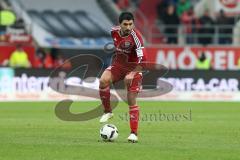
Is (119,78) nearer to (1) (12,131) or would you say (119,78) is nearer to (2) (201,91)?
(1) (12,131)

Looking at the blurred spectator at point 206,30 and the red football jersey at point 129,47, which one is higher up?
the blurred spectator at point 206,30

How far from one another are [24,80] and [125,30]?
50.8 feet

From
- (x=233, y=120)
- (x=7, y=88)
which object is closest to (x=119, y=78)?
(x=233, y=120)

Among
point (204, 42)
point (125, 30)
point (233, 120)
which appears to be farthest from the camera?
point (204, 42)

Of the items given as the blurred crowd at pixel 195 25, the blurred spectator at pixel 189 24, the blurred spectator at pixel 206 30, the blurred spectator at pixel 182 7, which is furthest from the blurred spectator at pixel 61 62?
the blurred spectator at pixel 182 7

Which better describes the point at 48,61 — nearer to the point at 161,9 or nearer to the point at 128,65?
the point at 161,9

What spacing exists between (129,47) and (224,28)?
2301 centimetres

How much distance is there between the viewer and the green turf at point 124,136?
13.3 meters

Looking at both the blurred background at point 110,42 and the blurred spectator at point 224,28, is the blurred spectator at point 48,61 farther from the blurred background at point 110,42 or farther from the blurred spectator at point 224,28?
the blurred spectator at point 224,28

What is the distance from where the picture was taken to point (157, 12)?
4150cm

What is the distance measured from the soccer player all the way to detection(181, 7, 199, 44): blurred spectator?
22.3 metres

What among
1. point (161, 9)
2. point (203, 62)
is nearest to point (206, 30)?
point (161, 9)

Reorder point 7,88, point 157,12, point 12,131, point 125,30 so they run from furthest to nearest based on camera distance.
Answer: point 157,12 → point 7,88 → point 12,131 → point 125,30

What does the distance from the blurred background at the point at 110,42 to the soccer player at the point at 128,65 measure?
43.2ft
